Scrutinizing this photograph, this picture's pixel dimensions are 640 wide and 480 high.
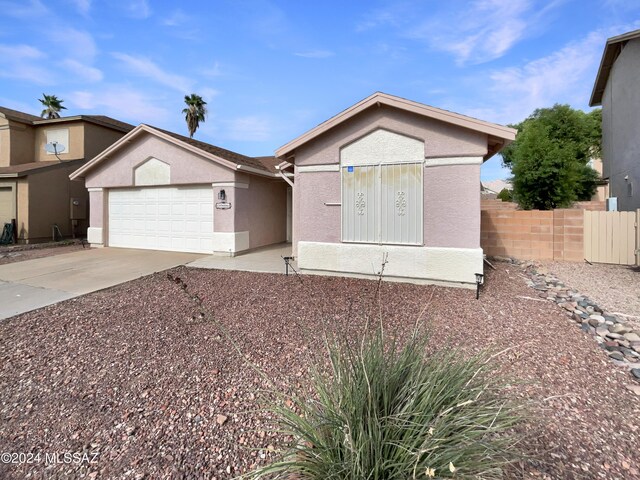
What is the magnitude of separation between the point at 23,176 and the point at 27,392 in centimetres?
1514

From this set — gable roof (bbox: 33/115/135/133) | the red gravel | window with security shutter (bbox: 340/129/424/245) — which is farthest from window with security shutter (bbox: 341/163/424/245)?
gable roof (bbox: 33/115/135/133)

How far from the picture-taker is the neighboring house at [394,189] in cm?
665

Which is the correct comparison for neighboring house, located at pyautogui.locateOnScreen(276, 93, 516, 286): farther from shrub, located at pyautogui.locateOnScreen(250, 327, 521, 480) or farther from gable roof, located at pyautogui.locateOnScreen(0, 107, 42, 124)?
gable roof, located at pyautogui.locateOnScreen(0, 107, 42, 124)

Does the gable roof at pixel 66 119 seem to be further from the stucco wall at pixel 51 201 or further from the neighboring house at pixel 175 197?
the neighboring house at pixel 175 197

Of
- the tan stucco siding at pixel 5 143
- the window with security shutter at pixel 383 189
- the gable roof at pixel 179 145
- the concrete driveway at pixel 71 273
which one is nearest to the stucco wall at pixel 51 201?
the gable roof at pixel 179 145

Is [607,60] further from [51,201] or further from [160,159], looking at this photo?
[51,201]

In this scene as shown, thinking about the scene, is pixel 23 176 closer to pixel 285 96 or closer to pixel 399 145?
pixel 285 96

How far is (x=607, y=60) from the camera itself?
14.9m

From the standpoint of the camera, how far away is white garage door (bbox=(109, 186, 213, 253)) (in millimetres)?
11453

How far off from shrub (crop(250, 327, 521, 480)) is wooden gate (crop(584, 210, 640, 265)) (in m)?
10.2

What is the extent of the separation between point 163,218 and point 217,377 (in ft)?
34.0

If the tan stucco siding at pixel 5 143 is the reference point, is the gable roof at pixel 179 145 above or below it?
below

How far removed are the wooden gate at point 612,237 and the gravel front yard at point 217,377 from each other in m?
A: 5.51

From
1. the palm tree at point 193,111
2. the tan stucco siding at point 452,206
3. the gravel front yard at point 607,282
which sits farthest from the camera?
the palm tree at point 193,111
